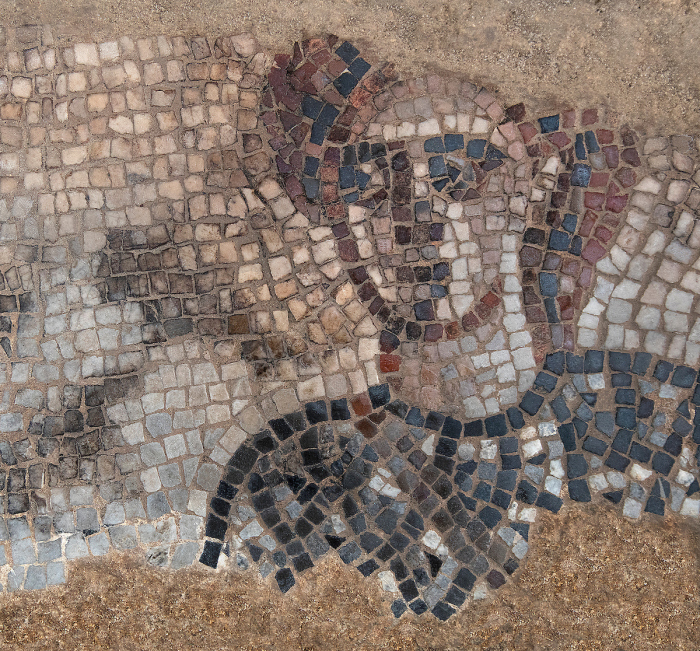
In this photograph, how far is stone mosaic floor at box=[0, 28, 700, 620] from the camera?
3678mm

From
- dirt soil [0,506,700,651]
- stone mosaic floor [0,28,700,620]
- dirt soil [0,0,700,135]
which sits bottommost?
dirt soil [0,506,700,651]

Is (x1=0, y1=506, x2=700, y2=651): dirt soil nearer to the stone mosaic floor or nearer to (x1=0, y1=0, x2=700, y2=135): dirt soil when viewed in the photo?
the stone mosaic floor

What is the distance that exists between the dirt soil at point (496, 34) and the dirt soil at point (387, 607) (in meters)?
2.95

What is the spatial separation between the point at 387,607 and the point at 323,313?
2.13 metres

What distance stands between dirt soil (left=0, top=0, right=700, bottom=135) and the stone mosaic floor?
13cm

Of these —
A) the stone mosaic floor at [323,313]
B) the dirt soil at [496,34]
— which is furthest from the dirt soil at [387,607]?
the dirt soil at [496,34]

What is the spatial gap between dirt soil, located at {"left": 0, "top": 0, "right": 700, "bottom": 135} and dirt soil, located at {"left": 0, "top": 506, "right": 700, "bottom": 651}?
9.68ft

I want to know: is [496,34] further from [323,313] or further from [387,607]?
[387,607]

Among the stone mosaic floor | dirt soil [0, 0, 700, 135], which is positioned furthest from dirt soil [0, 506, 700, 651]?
dirt soil [0, 0, 700, 135]

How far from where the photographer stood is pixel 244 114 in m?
3.69

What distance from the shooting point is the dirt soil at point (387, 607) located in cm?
358

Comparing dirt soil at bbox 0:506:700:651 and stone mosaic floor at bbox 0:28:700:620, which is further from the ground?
stone mosaic floor at bbox 0:28:700:620

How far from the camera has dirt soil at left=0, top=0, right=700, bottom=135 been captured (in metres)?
3.63

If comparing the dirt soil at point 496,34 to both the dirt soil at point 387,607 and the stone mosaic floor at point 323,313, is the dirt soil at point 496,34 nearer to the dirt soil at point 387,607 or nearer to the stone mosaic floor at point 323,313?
the stone mosaic floor at point 323,313
